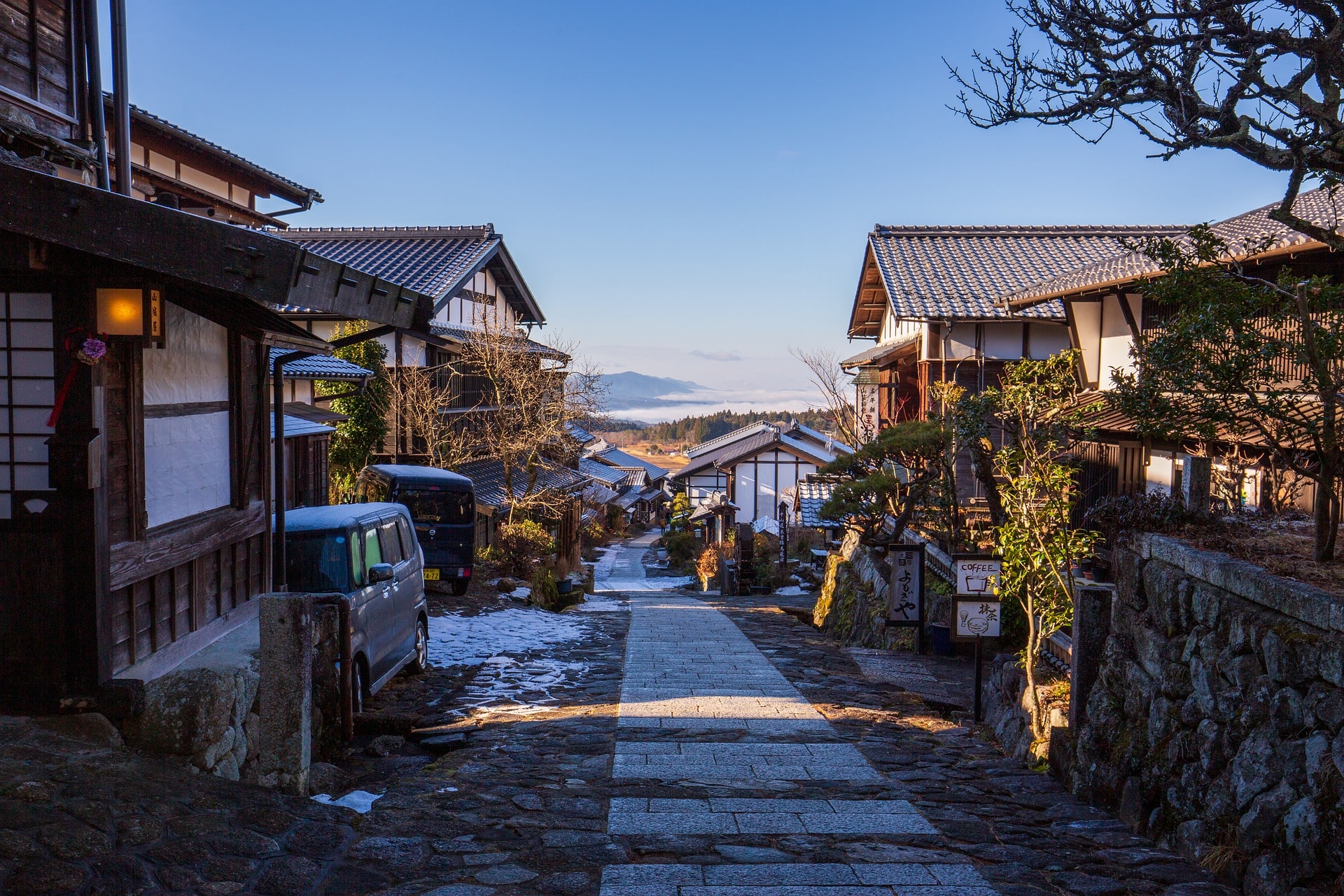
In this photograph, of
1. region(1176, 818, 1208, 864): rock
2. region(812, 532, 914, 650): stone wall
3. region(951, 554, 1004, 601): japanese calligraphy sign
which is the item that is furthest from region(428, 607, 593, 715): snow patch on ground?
region(1176, 818, 1208, 864): rock

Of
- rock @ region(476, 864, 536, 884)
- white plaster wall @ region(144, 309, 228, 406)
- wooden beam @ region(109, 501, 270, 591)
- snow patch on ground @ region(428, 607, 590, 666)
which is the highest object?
white plaster wall @ region(144, 309, 228, 406)

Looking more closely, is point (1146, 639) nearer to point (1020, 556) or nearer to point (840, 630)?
→ point (1020, 556)

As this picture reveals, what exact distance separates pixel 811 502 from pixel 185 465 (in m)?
27.5

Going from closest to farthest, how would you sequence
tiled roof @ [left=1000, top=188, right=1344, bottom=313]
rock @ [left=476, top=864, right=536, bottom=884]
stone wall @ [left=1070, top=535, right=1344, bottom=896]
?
stone wall @ [left=1070, top=535, right=1344, bottom=896] < rock @ [left=476, top=864, right=536, bottom=884] < tiled roof @ [left=1000, top=188, right=1344, bottom=313]

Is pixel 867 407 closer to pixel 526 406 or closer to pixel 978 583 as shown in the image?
pixel 526 406

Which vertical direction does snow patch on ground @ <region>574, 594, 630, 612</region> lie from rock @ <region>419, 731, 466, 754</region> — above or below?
below

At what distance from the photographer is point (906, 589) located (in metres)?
14.0

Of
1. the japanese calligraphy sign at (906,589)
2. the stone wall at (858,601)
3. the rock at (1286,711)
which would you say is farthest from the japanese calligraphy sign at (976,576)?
A: the rock at (1286,711)

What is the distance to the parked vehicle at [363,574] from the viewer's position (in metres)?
9.29

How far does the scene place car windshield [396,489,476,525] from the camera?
19438mm

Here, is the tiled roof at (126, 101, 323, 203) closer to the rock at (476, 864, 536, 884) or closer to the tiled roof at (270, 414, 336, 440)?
the tiled roof at (270, 414, 336, 440)

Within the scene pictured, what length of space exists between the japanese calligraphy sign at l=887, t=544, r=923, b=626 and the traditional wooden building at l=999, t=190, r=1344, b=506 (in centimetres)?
311

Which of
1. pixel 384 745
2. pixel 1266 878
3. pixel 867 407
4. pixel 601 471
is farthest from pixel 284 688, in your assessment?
pixel 601 471

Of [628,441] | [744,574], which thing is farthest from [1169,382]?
[628,441]
